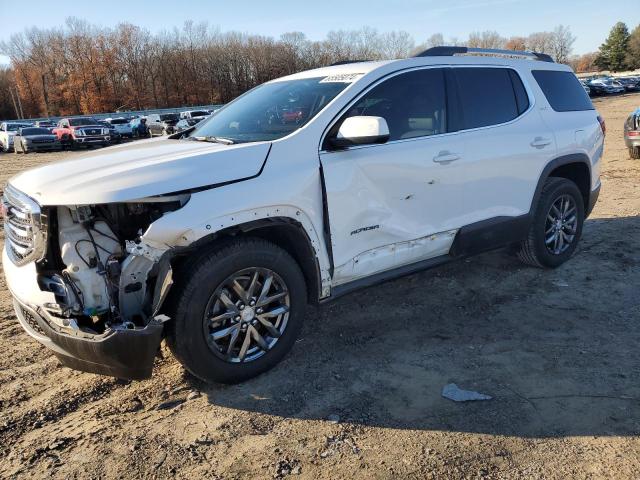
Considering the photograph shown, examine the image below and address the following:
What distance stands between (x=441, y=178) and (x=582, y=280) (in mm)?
2048

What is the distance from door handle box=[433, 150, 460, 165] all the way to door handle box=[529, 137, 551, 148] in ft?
3.54

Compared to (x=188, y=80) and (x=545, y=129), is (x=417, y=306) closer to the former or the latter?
(x=545, y=129)

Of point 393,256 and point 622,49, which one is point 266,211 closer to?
point 393,256

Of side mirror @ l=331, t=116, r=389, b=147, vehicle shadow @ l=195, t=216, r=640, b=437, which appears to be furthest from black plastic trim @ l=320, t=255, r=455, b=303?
side mirror @ l=331, t=116, r=389, b=147

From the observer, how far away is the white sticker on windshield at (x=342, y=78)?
3.82m

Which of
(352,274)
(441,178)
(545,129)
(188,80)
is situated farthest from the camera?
(188,80)

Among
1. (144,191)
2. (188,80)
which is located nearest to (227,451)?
(144,191)

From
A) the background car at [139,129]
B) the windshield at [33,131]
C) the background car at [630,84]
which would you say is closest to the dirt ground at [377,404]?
the windshield at [33,131]

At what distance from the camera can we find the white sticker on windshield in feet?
12.5

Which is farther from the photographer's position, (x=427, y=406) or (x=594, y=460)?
(x=427, y=406)

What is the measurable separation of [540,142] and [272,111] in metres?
2.52

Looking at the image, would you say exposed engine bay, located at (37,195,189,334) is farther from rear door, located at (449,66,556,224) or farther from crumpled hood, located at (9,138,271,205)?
rear door, located at (449,66,556,224)

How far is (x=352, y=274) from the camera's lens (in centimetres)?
371

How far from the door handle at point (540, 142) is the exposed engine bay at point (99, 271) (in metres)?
3.32
